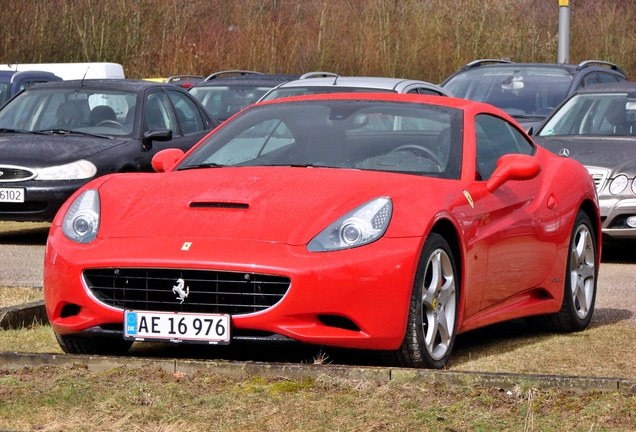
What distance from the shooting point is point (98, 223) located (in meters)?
5.97

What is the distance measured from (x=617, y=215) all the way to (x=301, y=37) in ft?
81.3

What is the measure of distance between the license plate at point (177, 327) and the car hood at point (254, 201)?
1.16 feet

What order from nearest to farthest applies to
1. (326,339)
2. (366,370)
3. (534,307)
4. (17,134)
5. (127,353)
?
(366,370) < (326,339) < (127,353) < (534,307) < (17,134)

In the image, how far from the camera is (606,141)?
11883 mm

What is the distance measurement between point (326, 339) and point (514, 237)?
1.58 metres

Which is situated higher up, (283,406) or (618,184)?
(283,406)

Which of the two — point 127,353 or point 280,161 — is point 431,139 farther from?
point 127,353

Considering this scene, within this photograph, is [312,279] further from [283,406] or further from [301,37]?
[301,37]

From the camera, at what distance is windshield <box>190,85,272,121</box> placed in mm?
17734

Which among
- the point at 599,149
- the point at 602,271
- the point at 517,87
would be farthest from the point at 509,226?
the point at 517,87

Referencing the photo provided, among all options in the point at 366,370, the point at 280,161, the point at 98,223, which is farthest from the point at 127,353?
the point at 366,370

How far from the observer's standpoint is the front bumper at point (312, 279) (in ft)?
18.0

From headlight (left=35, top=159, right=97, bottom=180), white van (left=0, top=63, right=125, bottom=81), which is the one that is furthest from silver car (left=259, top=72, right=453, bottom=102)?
white van (left=0, top=63, right=125, bottom=81)

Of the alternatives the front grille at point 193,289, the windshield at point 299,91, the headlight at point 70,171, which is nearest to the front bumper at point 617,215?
Result: the windshield at point 299,91
